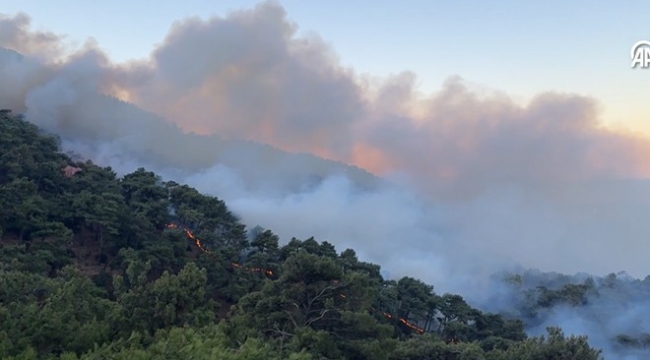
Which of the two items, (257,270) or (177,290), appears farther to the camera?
(257,270)

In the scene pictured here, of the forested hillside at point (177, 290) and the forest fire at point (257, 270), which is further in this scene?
the forest fire at point (257, 270)

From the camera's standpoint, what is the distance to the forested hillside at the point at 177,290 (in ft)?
37.7

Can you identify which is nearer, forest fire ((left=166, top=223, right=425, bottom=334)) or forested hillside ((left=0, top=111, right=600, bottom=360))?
forested hillside ((left=0, top=111, right=600, bottom=360))

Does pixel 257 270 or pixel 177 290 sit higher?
pixel 257 270

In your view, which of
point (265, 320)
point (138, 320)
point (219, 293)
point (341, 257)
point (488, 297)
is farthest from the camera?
point (488, 297)

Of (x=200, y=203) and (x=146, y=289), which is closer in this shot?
(x=146, y=289)

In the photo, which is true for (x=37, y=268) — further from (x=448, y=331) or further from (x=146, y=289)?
(x=448, y=331)

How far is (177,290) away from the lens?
13.7 metres

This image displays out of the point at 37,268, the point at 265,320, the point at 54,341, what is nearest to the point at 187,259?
the point at 37,268

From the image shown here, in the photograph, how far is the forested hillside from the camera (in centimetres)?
1150

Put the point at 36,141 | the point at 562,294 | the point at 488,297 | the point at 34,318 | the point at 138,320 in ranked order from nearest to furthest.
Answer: the point at 34,318
the point at 138,320
the point at 36,141
the point at 562,294
the point at 488,297

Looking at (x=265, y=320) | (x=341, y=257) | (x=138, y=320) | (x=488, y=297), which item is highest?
(x=488, y=297)

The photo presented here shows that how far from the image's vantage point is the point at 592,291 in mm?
43656

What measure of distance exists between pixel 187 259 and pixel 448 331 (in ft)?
42.2
